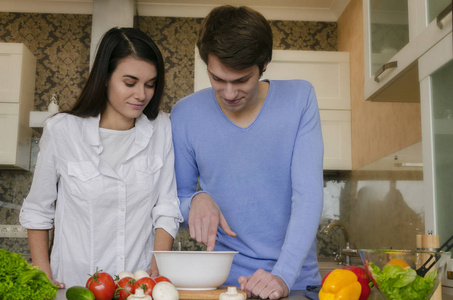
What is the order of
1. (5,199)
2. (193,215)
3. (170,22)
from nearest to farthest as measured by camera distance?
(193,215), (5,199), (170,22)

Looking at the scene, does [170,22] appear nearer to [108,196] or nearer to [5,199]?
[5,199]

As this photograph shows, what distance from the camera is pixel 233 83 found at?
1.39 metres

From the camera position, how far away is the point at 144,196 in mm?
1639

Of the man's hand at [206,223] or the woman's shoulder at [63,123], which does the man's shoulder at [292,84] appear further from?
the woman's shoulder at [63,123]

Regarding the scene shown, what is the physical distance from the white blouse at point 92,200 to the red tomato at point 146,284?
20.2 inches

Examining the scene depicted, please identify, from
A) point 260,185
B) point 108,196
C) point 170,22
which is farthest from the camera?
point 170,22

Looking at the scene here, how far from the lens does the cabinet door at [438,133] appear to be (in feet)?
4.86

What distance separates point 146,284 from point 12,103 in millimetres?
3268

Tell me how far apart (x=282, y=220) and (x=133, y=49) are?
0.71 metres

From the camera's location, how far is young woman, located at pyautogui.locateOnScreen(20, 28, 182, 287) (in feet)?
5.21

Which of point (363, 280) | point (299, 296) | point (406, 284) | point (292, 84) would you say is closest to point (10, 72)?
point (292, 84)

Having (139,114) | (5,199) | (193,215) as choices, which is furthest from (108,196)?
(5,199)

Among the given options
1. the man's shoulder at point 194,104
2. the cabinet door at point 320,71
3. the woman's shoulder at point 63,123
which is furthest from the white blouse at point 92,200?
the cabinet door at point 320,71

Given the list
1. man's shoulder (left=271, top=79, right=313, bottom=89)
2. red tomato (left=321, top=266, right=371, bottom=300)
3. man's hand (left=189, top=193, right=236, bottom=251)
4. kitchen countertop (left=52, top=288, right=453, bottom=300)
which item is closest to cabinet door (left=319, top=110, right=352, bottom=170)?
man's shoulder (left=271, top=79, right=313, bottom=89)
